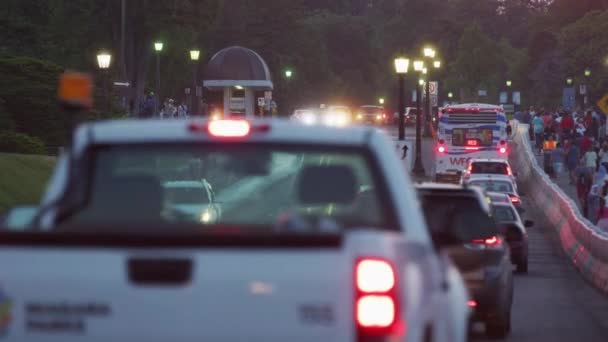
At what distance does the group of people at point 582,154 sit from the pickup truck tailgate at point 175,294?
2355cm

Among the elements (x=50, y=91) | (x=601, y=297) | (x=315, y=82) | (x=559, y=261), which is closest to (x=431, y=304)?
(x=601, y=297)

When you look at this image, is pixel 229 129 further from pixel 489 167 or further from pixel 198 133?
pixel 489 167

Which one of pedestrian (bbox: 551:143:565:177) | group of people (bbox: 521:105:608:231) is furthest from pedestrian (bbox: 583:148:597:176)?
pedestrian (bbox: 551:143:565:177)

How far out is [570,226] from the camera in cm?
3331

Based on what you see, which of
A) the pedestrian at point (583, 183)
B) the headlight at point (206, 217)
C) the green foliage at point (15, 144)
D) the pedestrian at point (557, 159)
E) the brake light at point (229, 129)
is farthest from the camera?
the pedestrian at point (557, 159)

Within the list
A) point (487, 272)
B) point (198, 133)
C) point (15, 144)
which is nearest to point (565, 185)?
point (15, 144)

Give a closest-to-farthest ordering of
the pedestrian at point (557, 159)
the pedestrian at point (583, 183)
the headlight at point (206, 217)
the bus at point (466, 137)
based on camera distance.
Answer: the headlight at point (206, 217) < the pedestrian at point (583, 183) < the bus at point (466, 137) < the pedestrian at point (557, 159)

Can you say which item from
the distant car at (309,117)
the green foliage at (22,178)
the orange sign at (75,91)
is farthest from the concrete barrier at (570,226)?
the orange sign at (75,91)

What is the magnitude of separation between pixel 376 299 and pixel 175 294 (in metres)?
0.70

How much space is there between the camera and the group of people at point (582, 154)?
36.4 metres

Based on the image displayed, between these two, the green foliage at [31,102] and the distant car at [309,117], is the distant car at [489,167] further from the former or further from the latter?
the green foliage at [31,102]

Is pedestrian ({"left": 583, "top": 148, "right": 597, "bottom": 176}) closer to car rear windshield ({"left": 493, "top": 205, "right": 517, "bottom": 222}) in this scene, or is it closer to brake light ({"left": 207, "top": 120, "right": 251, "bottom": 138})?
car rear windshield ({"left": 493, "top": 205, "right": 517, "bottom": 222})

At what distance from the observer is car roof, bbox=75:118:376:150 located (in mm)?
7051

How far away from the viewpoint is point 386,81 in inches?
7279
